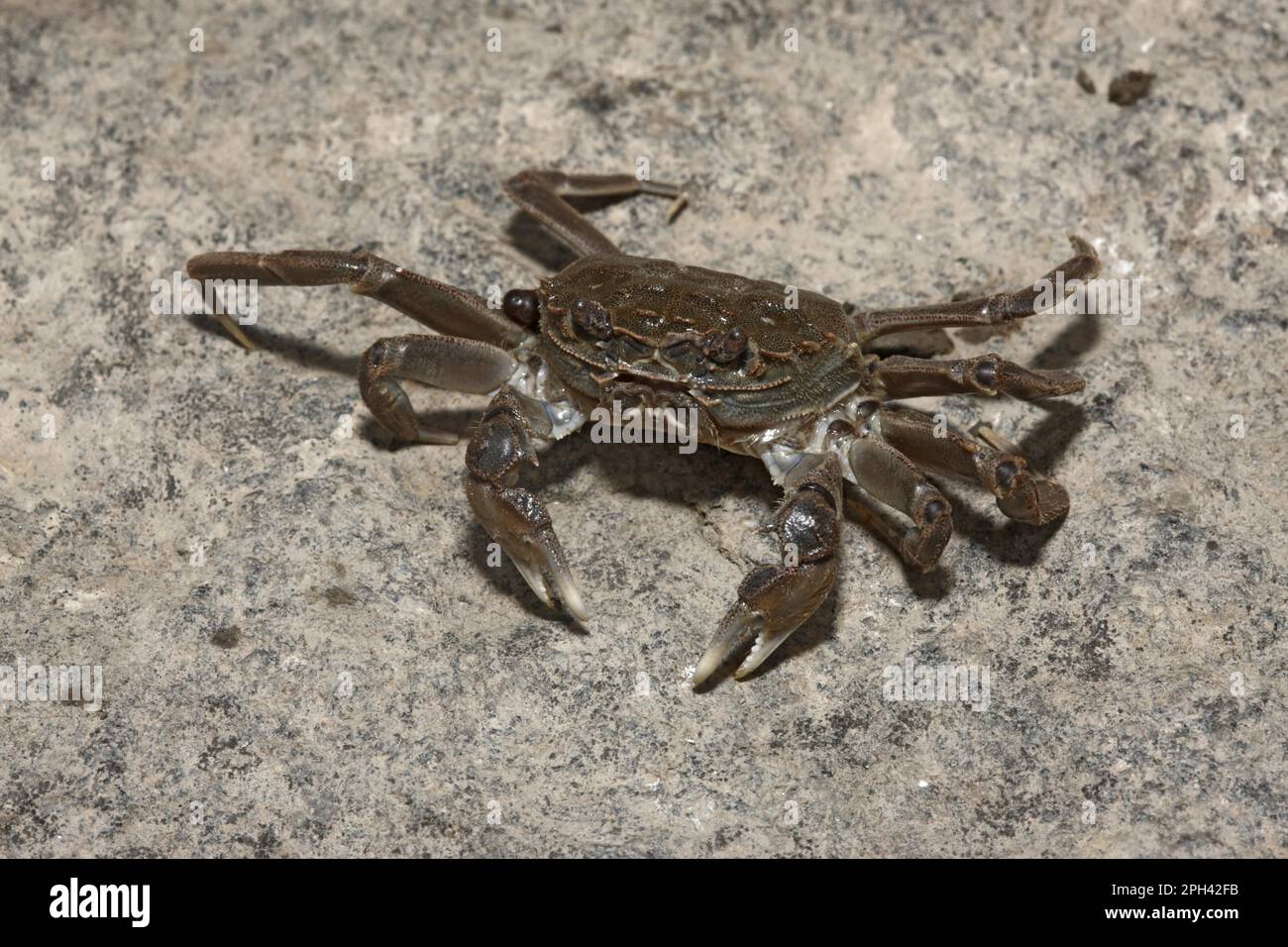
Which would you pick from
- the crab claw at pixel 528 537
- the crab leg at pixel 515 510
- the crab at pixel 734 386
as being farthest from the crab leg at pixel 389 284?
the crab claw at pixel 528 537

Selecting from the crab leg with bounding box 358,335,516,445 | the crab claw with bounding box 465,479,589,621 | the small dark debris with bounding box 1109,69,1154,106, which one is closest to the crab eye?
the crab leg with bounding box 358,335,516,445

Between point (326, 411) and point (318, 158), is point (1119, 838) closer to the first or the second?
point (326, 411)

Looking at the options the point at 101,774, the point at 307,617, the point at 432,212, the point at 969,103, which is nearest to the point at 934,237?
the point at 969,103

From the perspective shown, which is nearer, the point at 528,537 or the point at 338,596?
the point at 528,537

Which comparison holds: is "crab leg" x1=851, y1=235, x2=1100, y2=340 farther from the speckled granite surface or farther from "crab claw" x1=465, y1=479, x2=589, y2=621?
"crab claw" x1=465, y1=479, x2=589, y2=621

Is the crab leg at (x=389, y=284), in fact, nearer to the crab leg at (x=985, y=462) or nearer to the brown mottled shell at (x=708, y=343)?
the brown mottled shell at (x=708, y=343)

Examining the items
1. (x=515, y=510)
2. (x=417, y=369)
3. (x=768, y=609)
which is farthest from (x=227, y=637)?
(x=768, y=609)

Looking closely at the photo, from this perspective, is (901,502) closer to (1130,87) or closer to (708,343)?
(708,343)
